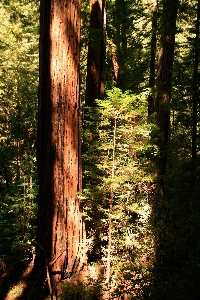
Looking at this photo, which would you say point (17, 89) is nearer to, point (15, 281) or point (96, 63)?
point (96, 63)

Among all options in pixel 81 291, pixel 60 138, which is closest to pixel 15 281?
pixel 81 291

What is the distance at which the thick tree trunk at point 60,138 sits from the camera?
4059 millimetres

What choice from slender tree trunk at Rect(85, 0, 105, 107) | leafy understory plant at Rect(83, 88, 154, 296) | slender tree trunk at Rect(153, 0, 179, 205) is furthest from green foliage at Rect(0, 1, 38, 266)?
leafy understory plant at Rect(83, 88, 154, 296)

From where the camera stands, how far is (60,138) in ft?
13.4

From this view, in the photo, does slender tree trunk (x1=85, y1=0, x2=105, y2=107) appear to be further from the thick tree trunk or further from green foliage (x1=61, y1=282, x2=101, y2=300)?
green foliage (x1=61, y1=282, x2=101, y2=300)

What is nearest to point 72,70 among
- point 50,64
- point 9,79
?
point 50,64

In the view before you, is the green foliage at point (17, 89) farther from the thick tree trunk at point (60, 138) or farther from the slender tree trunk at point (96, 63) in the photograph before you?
the thick tree trunk at point (60, 138)

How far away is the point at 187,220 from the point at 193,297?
125 inches

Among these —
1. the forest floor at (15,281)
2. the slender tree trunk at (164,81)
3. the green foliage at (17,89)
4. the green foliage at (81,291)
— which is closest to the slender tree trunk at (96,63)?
the slender tree trunk at (164,81)

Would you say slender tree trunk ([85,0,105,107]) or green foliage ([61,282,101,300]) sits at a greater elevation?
slender tree trunk ([85,0,105,107])

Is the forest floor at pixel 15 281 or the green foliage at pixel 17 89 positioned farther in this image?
the green foliage at pixel 17 89

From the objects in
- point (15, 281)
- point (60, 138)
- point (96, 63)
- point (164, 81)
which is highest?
point (96, 63)

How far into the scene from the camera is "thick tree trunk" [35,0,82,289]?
13.3 ft

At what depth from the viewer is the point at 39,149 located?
14.4ft
